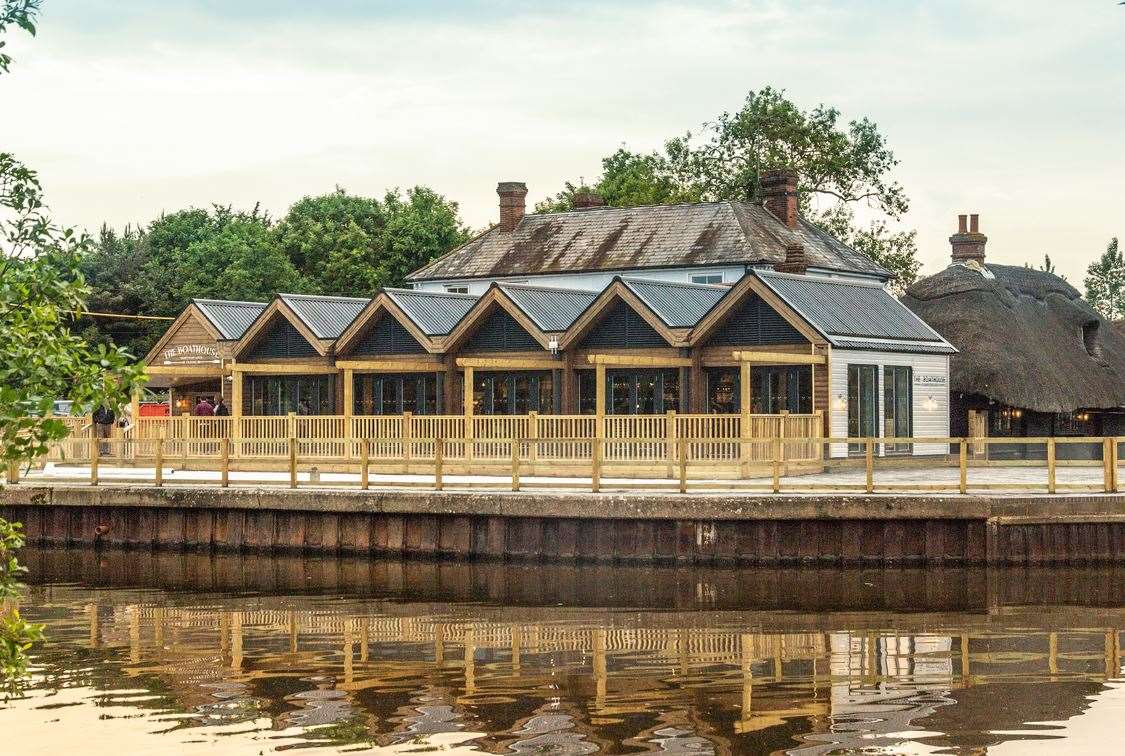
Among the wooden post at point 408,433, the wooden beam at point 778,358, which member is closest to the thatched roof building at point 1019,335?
the wooden beam at point 778,358

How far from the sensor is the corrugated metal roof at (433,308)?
48500 mm

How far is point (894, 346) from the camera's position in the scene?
4525 centimetres

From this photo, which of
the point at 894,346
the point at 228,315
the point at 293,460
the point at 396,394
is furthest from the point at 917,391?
the point at 228,315

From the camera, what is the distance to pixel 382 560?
1319 inches

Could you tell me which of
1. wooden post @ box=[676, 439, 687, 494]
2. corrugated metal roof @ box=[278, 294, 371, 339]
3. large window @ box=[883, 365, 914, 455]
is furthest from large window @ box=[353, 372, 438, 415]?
wooden post @ box=[676, 439, 687, 494]

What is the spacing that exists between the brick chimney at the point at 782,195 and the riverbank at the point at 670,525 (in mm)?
33673

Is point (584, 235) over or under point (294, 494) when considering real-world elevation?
over

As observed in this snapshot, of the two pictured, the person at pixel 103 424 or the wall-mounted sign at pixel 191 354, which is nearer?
the person at pixel 103 424

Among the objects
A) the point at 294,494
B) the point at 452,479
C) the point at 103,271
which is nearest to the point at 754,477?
the point at 452,479

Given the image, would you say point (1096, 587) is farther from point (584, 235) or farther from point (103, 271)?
point (103, 271)

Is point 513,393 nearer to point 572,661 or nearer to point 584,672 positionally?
point 572,661

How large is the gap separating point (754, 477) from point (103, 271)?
5239 centimetres

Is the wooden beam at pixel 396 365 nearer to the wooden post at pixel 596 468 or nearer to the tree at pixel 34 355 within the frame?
the wooden post at pixel 596 468

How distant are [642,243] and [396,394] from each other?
53.0 feet
